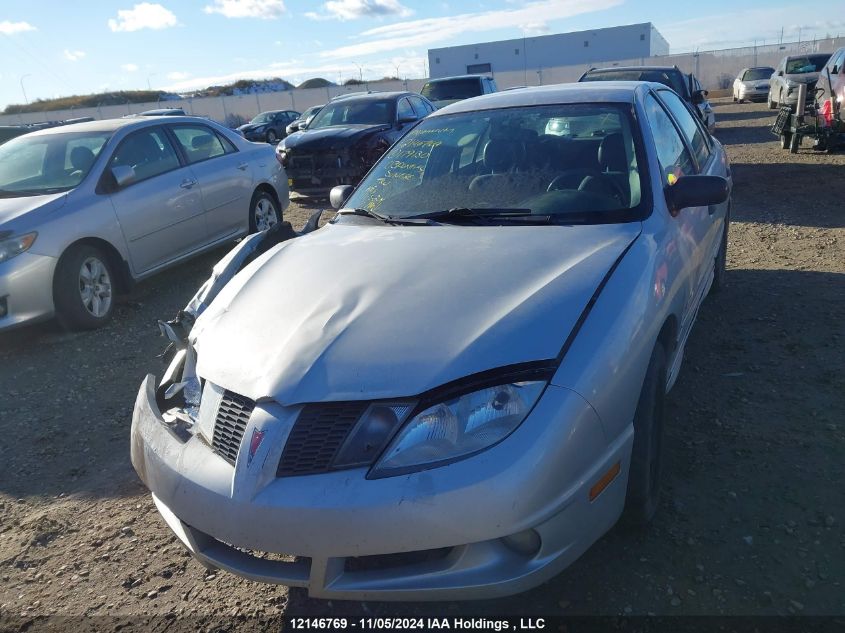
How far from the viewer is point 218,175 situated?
6.77m

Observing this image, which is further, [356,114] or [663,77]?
[663,77]

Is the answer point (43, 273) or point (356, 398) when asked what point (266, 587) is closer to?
point (356, 398)

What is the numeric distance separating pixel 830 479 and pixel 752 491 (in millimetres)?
340

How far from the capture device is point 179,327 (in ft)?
10.4

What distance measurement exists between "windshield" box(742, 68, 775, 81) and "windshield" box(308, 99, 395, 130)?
23.2 meters

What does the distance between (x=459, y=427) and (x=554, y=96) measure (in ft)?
7.60

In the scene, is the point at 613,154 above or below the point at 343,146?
above

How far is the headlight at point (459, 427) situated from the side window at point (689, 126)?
280 centimetres

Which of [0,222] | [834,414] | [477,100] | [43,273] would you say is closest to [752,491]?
[834,414]

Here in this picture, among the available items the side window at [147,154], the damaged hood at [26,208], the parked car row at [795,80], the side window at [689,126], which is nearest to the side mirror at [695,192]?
the side window at [689,126]

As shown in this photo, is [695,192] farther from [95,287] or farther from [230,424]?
[95,287]

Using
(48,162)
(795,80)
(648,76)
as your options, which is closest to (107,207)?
(48,162)

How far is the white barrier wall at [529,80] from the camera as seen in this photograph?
43.4m

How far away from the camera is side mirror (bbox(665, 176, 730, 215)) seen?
2.92 metres
